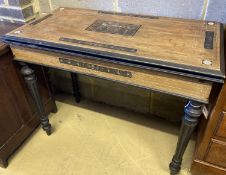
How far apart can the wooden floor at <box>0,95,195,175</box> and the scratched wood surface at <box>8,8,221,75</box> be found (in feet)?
2.47

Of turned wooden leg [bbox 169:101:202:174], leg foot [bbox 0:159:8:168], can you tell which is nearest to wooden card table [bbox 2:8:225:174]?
turned wooden leg [bbox 169:101:202:174]

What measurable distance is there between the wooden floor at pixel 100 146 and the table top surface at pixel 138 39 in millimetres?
Answer: 745

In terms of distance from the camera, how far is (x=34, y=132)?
1.59 meters

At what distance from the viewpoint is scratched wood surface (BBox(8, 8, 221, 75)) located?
2.89ft

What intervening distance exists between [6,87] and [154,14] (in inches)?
37.5

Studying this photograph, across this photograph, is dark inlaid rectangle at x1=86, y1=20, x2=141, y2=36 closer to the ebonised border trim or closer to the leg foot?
the ebonised border trim

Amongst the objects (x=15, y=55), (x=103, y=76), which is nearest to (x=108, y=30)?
(x=103, y=76)

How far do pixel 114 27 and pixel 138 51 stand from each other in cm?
30

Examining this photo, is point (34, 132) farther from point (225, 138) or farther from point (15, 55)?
point (225, 138)

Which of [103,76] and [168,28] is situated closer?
[103,76]

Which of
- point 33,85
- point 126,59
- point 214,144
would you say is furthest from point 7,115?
point 214,144

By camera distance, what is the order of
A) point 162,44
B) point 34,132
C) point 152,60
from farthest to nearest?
point 34,132 < point 162,44 < point 152,60

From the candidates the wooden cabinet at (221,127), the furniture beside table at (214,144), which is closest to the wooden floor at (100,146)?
the furniture beside table at (214,144)

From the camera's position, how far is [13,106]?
1.31m
